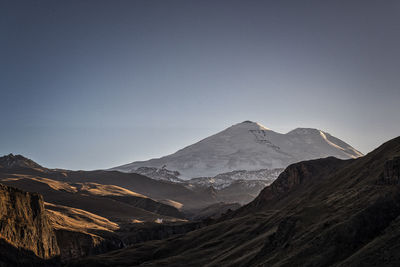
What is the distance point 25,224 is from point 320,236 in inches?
3113

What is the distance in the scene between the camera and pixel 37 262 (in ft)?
294

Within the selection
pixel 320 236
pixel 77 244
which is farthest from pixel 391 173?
pixel 77 244

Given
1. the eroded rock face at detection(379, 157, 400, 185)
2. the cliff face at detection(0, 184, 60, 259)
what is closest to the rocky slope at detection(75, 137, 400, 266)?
the eroded rock face at detection(379, 157, 400, 185)

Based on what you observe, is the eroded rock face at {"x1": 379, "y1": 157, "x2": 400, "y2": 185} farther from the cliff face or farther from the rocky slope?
the cliff face

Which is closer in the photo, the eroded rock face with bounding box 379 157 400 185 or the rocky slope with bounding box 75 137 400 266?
the rocky slope with bounding box 75 137 400 266

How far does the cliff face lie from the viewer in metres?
87.6

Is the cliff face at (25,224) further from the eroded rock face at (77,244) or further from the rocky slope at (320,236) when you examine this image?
the rocky slope at (320,236)

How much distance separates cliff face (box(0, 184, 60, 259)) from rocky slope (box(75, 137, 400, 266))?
51.2ft

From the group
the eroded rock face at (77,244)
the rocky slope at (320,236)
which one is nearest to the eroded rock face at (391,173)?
the rocky slope at (320,236)

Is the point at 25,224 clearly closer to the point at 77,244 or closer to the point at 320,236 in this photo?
the point at 77,244

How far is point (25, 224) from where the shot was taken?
94188mm

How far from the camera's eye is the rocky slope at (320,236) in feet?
122

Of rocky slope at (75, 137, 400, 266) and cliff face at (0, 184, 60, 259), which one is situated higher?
cliff face at (0, 184, 60, 259)

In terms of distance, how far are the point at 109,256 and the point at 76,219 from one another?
209 ft
